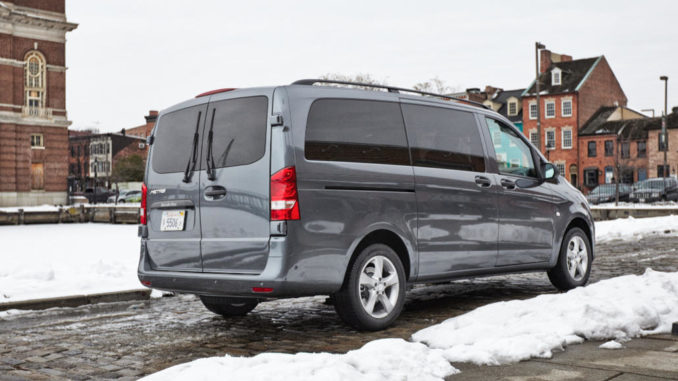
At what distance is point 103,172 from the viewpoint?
120188mm

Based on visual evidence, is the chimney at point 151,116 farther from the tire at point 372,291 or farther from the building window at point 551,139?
the tire at point 372,291

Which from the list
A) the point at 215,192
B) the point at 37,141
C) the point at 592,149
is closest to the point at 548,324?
the point at 215,192

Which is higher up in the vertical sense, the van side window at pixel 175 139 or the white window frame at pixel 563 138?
the white window frame at pixel 563 138

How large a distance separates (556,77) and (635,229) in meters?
54.9

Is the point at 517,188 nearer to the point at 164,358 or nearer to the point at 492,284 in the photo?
the point at 492,284

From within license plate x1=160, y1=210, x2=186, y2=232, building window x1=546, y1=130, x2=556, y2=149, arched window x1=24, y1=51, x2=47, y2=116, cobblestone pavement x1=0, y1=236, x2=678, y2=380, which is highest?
arched window x1=24, y1=51, x2=47, y2=116

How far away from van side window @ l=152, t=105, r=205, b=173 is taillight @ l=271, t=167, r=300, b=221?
1.10 meters

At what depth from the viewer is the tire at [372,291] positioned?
591cm

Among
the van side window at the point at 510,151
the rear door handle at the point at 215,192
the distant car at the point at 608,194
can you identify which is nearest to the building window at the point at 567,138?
the distant car at the point at 608,194

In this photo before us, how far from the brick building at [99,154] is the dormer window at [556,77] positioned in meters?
66.7

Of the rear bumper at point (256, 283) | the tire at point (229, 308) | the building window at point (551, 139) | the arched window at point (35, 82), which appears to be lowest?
the tire at point (229, 308)

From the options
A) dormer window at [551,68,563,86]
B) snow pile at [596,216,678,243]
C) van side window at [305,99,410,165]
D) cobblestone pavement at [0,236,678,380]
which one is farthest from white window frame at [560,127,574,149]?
van side window at [305,99,410,165]

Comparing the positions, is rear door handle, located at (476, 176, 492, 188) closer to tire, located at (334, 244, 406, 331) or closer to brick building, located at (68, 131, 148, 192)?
tire, located at (334, 244, 406, 331)

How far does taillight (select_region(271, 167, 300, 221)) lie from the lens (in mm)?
5535
